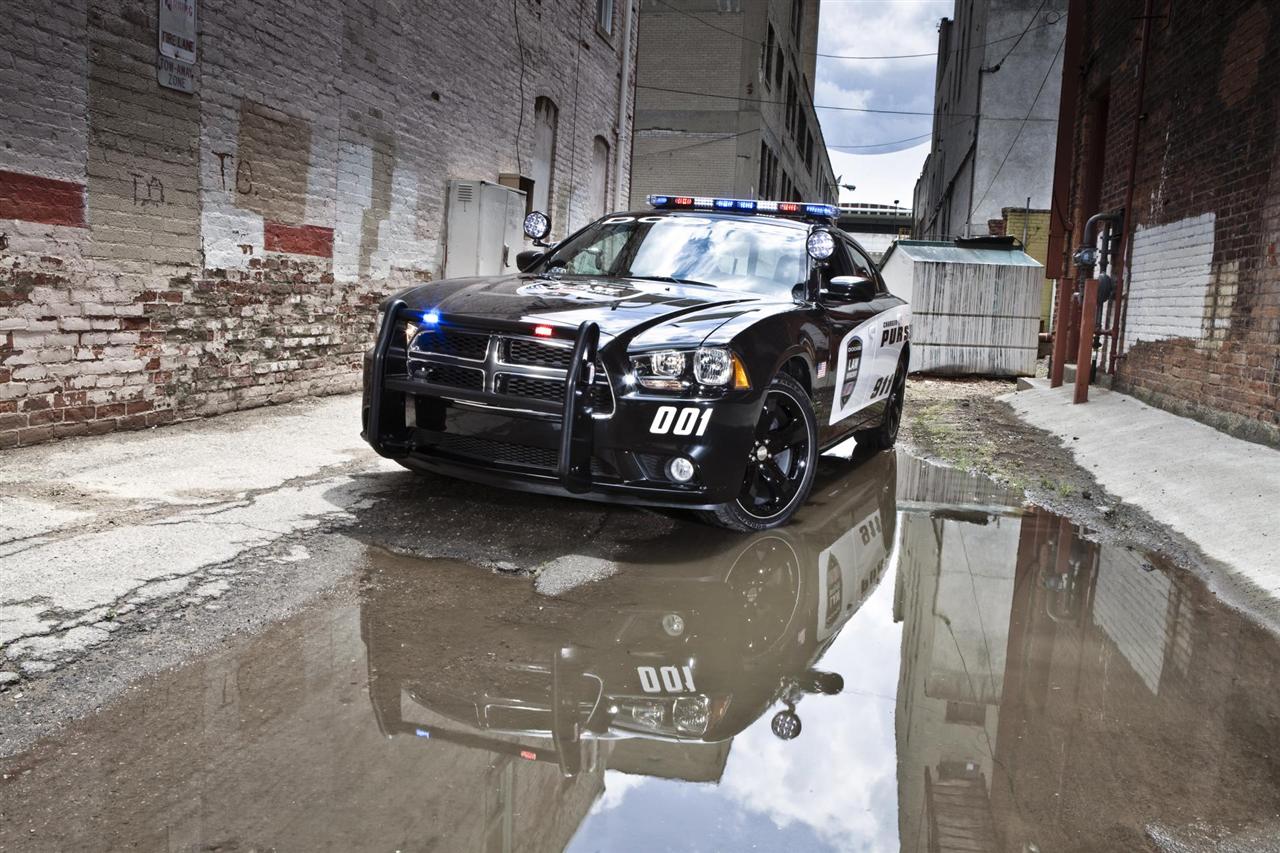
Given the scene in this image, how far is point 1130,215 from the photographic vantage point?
443 inches

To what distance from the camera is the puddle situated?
238cm

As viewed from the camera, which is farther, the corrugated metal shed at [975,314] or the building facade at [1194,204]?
the corrugated metal shed at [975,314]

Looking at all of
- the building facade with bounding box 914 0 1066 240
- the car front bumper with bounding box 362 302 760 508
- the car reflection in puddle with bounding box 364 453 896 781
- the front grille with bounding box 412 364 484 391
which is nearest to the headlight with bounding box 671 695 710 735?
the car reflection in puddle with bounding box 364 453 896 781

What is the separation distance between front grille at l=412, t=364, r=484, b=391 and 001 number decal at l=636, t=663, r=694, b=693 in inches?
72.0

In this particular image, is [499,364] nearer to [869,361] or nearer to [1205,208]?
[869,361]

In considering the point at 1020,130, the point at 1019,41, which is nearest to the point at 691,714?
the point at 1020,130

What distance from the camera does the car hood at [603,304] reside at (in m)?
4.59

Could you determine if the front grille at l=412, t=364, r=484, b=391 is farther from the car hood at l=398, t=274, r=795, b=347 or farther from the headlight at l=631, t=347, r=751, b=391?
the headlight at l=631, t=347, r=751, b=391

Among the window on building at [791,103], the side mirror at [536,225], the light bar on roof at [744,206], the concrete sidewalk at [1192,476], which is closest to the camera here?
the concrete sidewalk at [1192,476]

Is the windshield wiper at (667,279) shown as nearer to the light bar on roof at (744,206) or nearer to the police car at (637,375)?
the police car at (637,375)

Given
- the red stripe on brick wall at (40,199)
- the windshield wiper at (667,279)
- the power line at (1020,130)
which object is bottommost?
the windshield wiper at (667,279)

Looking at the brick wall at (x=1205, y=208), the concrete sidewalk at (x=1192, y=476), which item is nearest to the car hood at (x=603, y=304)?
the concrete sidewalk at (x=1192, y=476)

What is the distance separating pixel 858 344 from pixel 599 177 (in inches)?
483

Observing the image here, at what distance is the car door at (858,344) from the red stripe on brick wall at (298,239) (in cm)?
454
